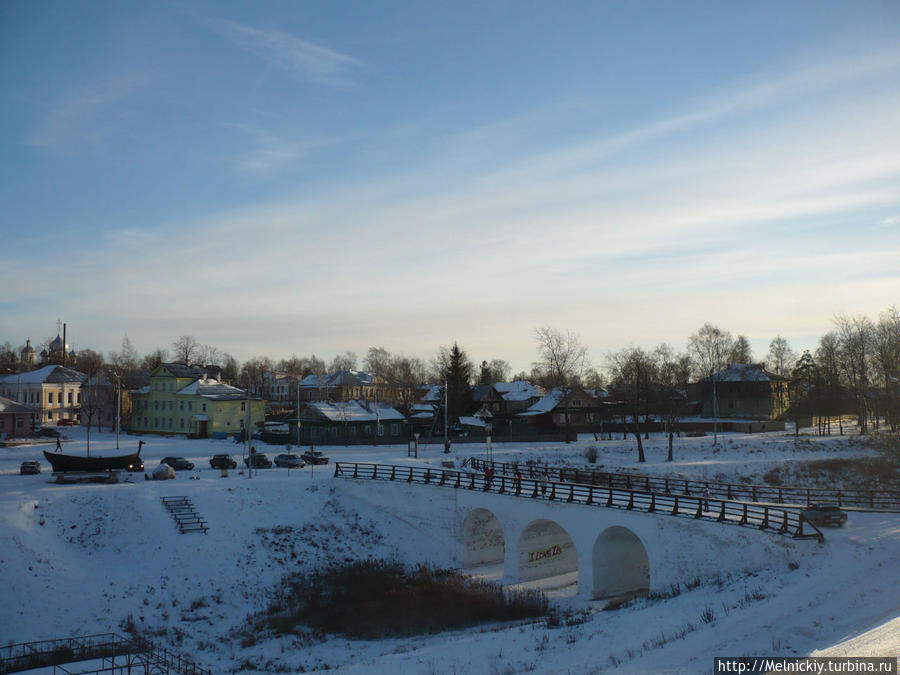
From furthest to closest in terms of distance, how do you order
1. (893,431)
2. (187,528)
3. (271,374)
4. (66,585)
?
1. (271,374)
2. (893,431)
3. (187,528)
4. (66,585)

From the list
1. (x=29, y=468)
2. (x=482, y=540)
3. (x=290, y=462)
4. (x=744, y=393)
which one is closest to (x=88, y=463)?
(x=29, y=468)

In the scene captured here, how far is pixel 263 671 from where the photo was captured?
22.1 meters

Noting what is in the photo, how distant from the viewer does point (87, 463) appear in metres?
36.7

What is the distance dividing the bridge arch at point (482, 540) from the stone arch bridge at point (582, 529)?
0.06 metres

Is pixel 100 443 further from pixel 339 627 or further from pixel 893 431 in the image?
pixel 893 431

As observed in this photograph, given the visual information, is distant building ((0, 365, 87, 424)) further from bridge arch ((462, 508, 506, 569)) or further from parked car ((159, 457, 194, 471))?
bridge arch ((462, 508, 506, 569))

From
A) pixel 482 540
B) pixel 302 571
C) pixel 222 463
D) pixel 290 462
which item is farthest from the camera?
pixel 290 462

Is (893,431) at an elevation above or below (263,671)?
above

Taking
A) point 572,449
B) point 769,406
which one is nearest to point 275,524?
point 572,449

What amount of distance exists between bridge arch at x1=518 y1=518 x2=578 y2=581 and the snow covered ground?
186 inches

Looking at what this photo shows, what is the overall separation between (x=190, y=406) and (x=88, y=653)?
4631cm

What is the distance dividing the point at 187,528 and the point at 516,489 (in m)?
16.0

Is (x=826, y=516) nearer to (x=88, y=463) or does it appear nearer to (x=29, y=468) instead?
(x=88, y=463)

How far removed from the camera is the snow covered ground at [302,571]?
53.9 ft
